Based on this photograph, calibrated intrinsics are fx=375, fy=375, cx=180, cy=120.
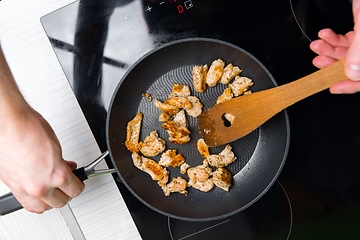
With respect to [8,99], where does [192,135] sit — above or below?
below

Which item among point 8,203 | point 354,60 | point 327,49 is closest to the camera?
point 354,60

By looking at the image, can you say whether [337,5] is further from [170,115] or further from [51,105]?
[51,105]

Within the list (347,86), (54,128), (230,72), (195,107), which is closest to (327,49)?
(347,86)

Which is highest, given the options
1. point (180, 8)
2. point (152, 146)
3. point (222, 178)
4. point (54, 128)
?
point (180, 8)

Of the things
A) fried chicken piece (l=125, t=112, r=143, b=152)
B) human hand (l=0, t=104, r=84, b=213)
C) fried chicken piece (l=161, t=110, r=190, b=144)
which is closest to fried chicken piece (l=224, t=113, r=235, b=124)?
fried chicken piece (l=161, t=110, r=190, b=144)

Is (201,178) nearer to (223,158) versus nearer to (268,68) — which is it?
(223,158)

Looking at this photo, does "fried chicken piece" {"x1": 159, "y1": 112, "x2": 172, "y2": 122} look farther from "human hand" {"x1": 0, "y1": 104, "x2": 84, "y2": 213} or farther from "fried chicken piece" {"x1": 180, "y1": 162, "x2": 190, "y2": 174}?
"human hand" {"x1": 0, "y1": 104, "x2": 84, "y2": 213}
